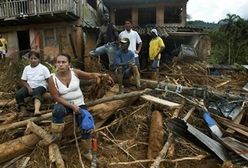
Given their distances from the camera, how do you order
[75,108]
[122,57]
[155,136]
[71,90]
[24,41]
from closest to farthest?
[75,108] < [71,90] < [155,136] < [122,57] < [24,41]

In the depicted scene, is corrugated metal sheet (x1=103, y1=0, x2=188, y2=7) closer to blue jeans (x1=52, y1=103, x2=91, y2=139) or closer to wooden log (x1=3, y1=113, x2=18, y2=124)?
wooden log (x1=3, y1=113, x2=18, y2=124)

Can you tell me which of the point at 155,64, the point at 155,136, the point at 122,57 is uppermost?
the point at 122,57

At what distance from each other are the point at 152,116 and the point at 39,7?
11.2 m

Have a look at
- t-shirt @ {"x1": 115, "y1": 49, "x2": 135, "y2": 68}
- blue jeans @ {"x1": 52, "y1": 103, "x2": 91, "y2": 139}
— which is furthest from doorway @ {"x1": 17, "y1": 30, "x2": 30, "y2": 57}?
blue jeans @ {"x1": 52, "y1": 103, "x2": 91, "y2": 139}

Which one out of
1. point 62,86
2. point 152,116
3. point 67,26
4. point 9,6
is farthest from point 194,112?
point 9,6

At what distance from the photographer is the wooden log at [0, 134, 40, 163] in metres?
4.66

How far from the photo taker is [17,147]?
4.77 m

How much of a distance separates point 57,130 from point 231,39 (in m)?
19.2

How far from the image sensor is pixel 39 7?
15117 millimetres

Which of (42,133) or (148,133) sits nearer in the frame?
(42,133)

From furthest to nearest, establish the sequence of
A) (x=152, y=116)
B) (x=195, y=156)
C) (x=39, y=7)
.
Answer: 1. (x=39, y=7)
2. (x=152, y=116)
3. (x=195, y=156)

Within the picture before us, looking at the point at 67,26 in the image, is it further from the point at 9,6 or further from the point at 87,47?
the point at 9,6

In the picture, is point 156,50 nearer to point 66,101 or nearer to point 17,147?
point 66,101

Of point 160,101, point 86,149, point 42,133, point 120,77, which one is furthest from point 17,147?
Answer: point 120,77
